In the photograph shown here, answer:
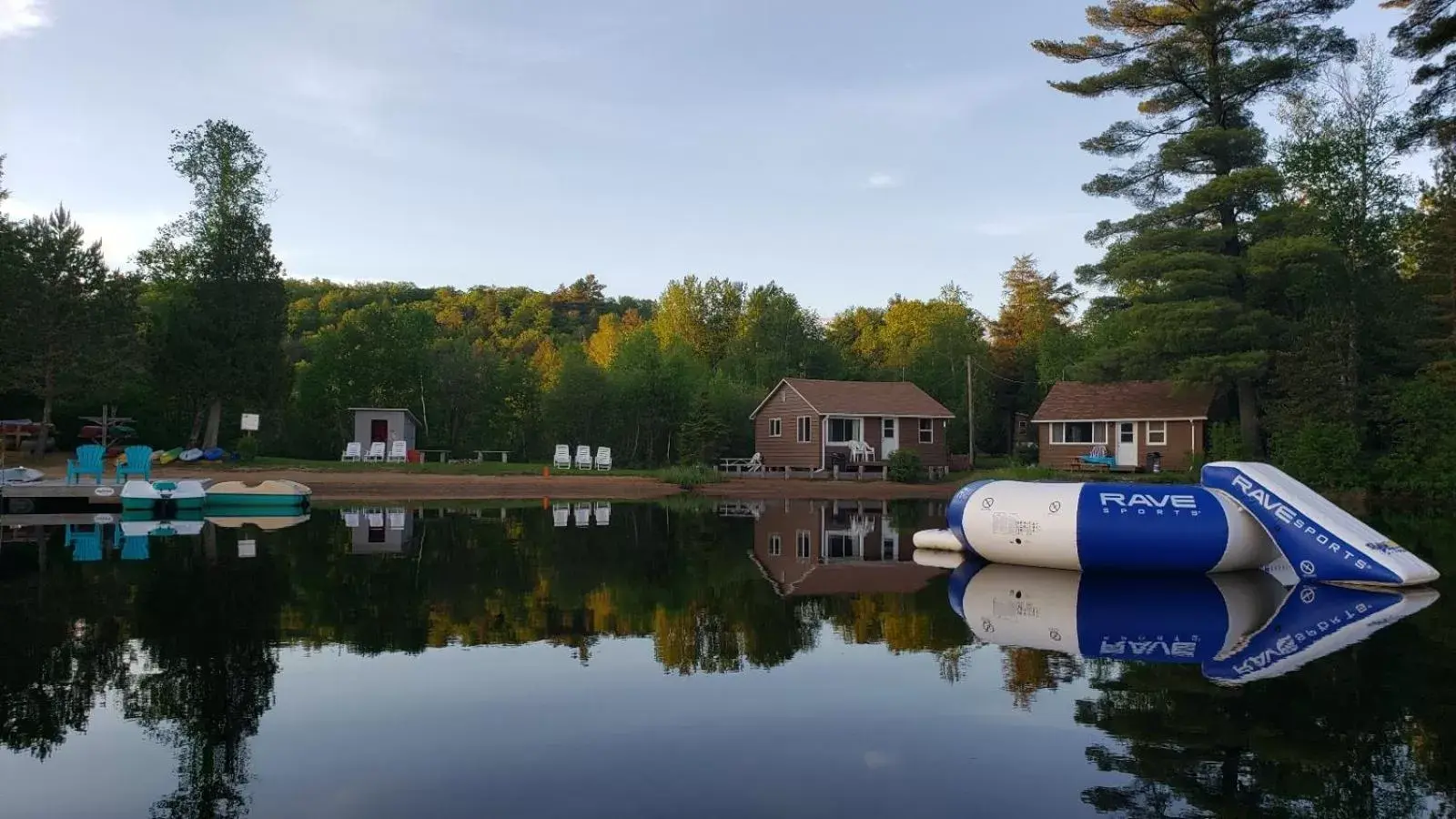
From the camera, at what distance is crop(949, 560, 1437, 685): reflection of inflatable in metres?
9.13

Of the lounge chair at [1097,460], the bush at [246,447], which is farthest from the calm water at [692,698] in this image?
the bush at [246,447]

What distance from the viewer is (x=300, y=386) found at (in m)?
45.8

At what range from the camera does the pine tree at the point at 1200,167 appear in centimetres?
3172

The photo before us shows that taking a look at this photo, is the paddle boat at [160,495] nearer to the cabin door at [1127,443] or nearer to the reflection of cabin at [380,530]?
the reflection of cabin at [380,530]

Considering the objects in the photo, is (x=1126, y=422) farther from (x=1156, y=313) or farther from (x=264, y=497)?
(x=264, y=497)

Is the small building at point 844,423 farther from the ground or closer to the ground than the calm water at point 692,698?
farther from the ground

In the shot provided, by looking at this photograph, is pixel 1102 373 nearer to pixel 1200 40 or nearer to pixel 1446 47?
pixel 1200 40

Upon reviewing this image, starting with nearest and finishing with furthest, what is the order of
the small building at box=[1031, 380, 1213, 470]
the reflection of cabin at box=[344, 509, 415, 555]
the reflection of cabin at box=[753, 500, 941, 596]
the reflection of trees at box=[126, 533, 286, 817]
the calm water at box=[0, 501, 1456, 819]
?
1. the calm water at box=[0, 501, 1456, 819]
2. the reflection of trees at box=[126, 533, 286, 817]
3. the reflection of cabin at box=[753, 500, 941, 596]
4. the reflection of cabin at box=[344, 509, 415, 555]
5. the small building at box=[1031, 380, 1213, 470]

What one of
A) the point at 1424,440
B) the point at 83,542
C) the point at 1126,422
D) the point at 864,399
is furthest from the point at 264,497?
the point at 1424,440

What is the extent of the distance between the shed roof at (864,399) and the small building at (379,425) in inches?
667

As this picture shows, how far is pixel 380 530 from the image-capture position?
21.1 meters

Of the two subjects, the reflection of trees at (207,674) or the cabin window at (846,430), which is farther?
the cabin window at (846,430)

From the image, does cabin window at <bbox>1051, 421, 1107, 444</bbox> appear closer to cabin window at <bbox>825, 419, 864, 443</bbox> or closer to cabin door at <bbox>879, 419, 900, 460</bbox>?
cabin door at <bbox>879, 419, 900, 460</bbox>

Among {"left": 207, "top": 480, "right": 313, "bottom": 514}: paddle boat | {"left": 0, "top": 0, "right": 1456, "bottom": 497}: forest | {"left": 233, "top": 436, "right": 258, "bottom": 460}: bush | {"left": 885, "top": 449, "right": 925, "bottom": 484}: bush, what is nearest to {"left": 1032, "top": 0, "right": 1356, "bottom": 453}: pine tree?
{"left": 0, "top": 0, "right": 1456, "bottom": 497}: forest
